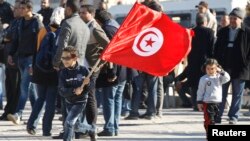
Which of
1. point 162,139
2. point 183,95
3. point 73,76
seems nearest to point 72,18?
point 73,76

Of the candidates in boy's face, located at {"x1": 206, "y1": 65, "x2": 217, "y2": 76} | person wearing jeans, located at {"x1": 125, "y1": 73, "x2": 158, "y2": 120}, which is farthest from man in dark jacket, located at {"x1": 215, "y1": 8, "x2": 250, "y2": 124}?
boy's face, located at {"x1": 206, "y1": 65, "x2": 217, "y2": 76}

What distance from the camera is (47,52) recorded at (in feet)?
37.7

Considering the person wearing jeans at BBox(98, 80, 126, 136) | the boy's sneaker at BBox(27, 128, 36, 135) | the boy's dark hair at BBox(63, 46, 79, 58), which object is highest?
the boy's dark hair at BBox(63, 46, 79, 58)

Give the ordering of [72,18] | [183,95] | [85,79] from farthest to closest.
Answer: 1. [183,95]
2. [72,18]
3. [85,79]

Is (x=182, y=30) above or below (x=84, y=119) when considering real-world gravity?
above

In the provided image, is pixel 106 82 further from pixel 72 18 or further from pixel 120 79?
pixel 72 18

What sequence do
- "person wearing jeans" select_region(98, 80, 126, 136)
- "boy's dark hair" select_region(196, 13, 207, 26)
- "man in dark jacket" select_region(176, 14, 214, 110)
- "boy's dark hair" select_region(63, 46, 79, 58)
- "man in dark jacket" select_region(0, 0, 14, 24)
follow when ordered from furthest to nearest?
"man in dark jacket" select_region(0, 0, 14, 24), "boy's dark hair" select_region(196, 13, 207, 26), "man in dark jacket" select_region(176, 14, 214, 110), "person wearing jeans" select_region(98, 80, 126, 136), "boy's dark hair" select_region(63, 46, 79, 58)

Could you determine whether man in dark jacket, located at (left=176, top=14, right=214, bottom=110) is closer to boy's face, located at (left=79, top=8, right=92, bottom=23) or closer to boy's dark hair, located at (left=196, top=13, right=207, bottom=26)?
boy's dark hair, located at (left=196, top=13, right=207, bottom=26)

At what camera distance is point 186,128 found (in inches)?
507

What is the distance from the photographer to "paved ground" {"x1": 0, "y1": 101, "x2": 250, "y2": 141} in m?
11.6

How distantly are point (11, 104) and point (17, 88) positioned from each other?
0.90ft

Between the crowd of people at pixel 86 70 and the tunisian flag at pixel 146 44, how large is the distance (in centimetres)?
32

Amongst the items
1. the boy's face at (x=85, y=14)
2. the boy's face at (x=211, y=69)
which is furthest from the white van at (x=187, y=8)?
the boy's face at (x=85, y=14)

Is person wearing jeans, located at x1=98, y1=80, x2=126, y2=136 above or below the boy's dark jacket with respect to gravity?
below
